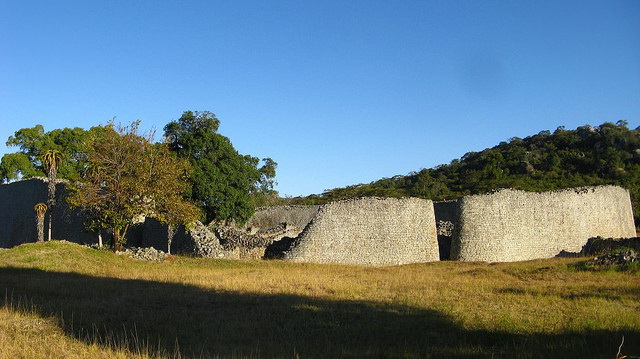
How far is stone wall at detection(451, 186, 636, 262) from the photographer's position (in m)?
26.4

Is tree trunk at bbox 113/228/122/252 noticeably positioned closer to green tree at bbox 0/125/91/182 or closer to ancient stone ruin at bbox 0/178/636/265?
ancient stone ruin at bbox 0/178/636/265

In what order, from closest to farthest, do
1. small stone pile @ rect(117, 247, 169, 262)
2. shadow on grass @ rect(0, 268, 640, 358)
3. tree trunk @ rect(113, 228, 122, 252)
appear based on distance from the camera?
shadow on grass @ rect(0, 268, 640, 358) < small stone pile @ rect(117, 247, 169, 262) < tree trunk @ rect(113, 228, 122, 252)

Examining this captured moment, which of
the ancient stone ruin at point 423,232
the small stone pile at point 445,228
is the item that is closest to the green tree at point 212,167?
the ancient stone ruin at point 423,232

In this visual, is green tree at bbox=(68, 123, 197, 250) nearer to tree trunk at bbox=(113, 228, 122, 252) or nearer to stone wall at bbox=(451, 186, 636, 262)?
tree trunk at bbox=(113, 228, 122, 252)

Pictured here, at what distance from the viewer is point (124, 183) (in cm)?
2273

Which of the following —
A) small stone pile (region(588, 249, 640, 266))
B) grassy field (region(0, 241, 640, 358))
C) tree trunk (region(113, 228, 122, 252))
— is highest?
tree trunk (region(113, 228, 122, 252))

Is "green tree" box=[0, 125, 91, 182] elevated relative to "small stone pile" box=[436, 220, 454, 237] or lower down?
elevated

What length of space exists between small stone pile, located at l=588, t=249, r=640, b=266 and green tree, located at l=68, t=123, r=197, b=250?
57.1 ft

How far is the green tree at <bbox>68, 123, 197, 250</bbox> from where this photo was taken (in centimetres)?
2288

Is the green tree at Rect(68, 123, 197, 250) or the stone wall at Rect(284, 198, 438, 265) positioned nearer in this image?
the green tree at Rect(68, 123, 197, 250)

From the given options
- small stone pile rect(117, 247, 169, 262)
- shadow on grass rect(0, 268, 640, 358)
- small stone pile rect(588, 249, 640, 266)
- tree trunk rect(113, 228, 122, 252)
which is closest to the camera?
shadow on grass rect(0, 268, 640, 358)

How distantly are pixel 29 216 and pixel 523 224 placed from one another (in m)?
33.0

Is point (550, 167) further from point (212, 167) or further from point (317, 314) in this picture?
point (317, 314)

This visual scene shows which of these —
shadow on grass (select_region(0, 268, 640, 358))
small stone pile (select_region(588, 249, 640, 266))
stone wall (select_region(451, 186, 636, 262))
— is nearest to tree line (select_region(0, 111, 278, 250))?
shadow on grass (select_region(0, 268, 640, 358))
